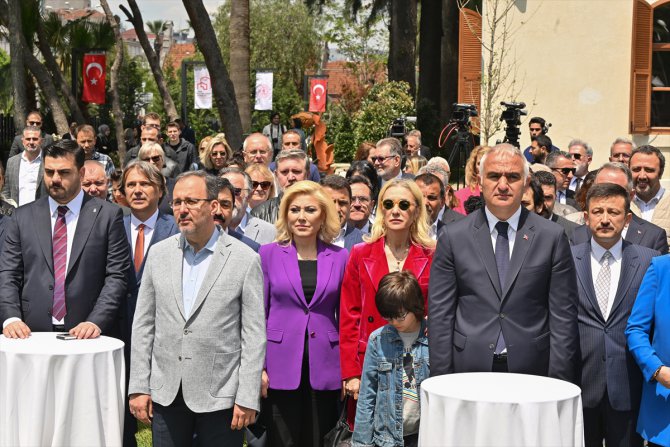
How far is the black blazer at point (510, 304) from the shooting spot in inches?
200

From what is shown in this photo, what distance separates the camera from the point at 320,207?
620cm

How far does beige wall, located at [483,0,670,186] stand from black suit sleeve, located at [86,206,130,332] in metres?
12.3

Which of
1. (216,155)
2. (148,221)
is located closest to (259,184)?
(148,221)

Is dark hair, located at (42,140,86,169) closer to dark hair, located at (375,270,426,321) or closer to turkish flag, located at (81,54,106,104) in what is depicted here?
dark hair, located at (375,270,426,321)

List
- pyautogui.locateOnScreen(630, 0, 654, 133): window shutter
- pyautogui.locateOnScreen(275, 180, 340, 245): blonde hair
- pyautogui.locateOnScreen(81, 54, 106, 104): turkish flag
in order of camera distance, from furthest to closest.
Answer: pyautogui.locateOnScreen(81, 54, 106, 104): turkish flag < pyautogui.locateOnScreen(630, 0, 654, 133): window shutter < pyautogui.locateOnScreen(275, 180, 340, 245): blonde hair

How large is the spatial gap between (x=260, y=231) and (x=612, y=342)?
8.60 feet

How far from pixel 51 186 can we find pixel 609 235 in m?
3.25

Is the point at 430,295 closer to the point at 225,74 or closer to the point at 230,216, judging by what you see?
the point at 230,216

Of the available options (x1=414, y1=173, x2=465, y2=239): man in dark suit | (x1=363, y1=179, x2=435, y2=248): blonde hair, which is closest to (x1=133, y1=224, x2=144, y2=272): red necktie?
(x1=363, y1=179, x2=435, y2=248): blonde hair

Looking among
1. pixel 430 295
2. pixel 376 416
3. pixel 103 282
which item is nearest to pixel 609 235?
pixel 430 295

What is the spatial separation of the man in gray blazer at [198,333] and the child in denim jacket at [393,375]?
2.00ft

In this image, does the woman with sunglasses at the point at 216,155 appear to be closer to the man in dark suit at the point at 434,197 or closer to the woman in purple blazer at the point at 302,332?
the man in dark suit at the point at 434,197

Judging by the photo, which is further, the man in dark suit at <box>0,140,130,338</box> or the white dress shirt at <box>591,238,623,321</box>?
the man in dark suit at <box>0,140,130,338</box>

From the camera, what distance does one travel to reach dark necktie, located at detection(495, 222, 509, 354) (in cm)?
511
